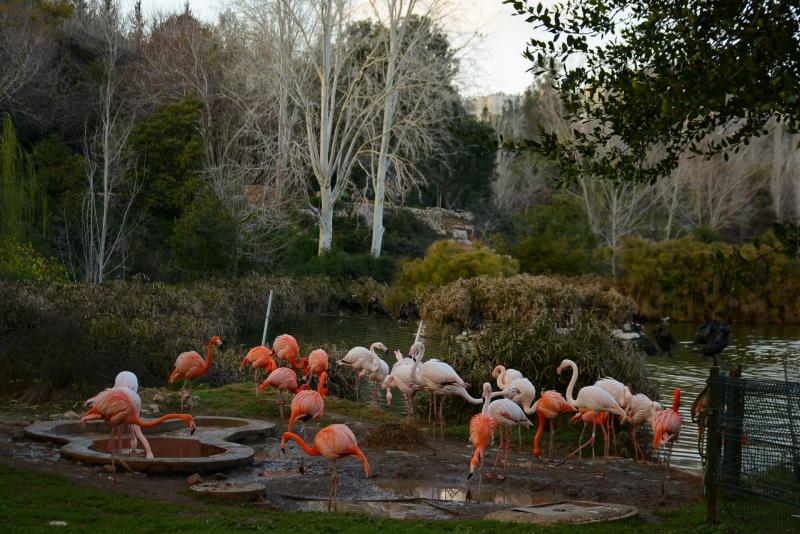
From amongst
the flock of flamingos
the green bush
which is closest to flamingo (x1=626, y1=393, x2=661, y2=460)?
the flock of flamingos

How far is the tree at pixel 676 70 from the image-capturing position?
641 centimetres

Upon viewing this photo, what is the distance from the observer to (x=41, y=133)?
121ft

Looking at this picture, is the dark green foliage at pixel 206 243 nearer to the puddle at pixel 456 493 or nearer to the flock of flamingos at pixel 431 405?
the flock of flamingos at pixel 431 405

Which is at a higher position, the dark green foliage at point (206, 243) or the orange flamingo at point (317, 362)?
the dark green foliage at point (206, 243)

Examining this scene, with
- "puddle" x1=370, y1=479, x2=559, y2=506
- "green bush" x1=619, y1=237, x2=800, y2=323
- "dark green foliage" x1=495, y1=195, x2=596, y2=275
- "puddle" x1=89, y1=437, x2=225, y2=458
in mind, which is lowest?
"puddle" x1=370, y1=479, x2=559, y2=506

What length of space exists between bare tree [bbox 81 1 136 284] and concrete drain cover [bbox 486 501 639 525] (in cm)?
2137

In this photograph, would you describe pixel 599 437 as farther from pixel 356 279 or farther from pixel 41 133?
pixel 41 133

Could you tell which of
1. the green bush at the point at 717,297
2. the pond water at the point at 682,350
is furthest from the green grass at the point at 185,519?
the green bush at the point at 717,297

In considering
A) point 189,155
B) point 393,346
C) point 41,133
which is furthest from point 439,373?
point 41,133

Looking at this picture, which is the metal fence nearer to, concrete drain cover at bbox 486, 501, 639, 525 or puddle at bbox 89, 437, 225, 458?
concrete drain cover at bbox 486, 501, 639, 525

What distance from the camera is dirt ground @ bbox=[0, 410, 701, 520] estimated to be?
8.32 meters

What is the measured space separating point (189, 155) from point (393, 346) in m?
16.4

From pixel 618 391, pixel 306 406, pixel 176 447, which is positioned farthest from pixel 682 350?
pixel 176 447

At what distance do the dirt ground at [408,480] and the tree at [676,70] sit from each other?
3.05 m
